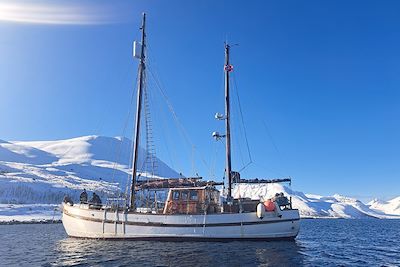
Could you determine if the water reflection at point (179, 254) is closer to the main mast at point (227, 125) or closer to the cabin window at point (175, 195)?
the cabin window at point (175, 195)

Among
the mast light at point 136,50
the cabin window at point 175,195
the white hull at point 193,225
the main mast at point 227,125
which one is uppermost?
the mast light at point 136,50

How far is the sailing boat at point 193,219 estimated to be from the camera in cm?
3128

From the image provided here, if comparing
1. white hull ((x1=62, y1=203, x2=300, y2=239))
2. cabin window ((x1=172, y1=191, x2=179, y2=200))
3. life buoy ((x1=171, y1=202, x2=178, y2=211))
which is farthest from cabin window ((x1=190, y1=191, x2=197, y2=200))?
white hull ((x1=62, y1=203, x2=300, y2=239))

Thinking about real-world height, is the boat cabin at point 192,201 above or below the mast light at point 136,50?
below

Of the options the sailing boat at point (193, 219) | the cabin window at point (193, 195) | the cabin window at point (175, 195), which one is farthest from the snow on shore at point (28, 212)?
the cabin window at point (193, 195)

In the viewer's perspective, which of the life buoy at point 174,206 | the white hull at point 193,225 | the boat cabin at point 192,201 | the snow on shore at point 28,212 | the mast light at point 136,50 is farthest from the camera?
the snow on shore at point 28,212

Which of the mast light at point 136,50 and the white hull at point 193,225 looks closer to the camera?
the white hull at point 193,225

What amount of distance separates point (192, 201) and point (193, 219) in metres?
2.14

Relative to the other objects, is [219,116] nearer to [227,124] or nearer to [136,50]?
[227,124]

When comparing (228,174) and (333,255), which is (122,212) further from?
(333,255)

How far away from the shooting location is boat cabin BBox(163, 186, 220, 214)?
3272 centimetres

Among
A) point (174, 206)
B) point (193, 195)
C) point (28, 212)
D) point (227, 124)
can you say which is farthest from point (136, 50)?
point (28, 212)

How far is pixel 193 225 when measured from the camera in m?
31.4

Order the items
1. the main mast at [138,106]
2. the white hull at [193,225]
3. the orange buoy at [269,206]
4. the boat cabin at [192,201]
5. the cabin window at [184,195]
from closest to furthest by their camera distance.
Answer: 1. the white hull at [193,225]
2. the orange buoy at [269,206]
3. the boat cabin at [192,201]
4. the cabin window at [184,195]
5. the main mast at [138,106]
